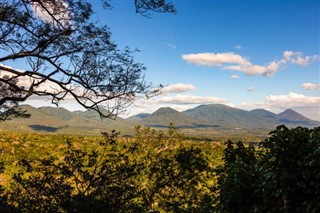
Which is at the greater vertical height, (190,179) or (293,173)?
(293,173)

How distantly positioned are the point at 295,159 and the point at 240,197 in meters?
1.31

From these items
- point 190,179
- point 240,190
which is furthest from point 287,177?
point 190,179

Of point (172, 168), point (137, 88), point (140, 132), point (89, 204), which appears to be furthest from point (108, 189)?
point (140, 132)

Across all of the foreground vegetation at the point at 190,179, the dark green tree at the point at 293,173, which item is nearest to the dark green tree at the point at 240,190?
the foreground vegetation at the point at 190,179

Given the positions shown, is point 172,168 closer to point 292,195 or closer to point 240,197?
point 240,197

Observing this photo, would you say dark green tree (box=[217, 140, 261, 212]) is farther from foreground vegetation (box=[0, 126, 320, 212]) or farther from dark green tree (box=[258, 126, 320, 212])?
dark green tree (box=[258, 126, 320, 212])

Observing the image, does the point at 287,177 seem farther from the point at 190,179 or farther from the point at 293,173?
the point at 190,179

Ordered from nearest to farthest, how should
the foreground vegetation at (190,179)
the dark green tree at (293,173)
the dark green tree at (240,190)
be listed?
the dark green tree at (293,173) → the foreground vegetation at (190,179) → the dark green tree at (240,190)

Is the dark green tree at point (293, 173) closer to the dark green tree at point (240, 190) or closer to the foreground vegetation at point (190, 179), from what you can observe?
the foreground vegetation at point (190, 179)

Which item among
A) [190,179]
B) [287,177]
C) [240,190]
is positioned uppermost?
[287,177]

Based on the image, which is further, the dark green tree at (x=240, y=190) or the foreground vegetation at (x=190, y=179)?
the dark green tree at (x=240, y=190)

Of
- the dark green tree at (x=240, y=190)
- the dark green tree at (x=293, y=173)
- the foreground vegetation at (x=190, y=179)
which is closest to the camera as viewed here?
the dark green tree at (x=293, y=173)

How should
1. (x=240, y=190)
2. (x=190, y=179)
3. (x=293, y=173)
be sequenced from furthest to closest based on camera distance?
1. (x=190, y=179)
2. (x=240, y=190)
3. (x=293, y=173)

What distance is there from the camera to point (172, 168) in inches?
329
